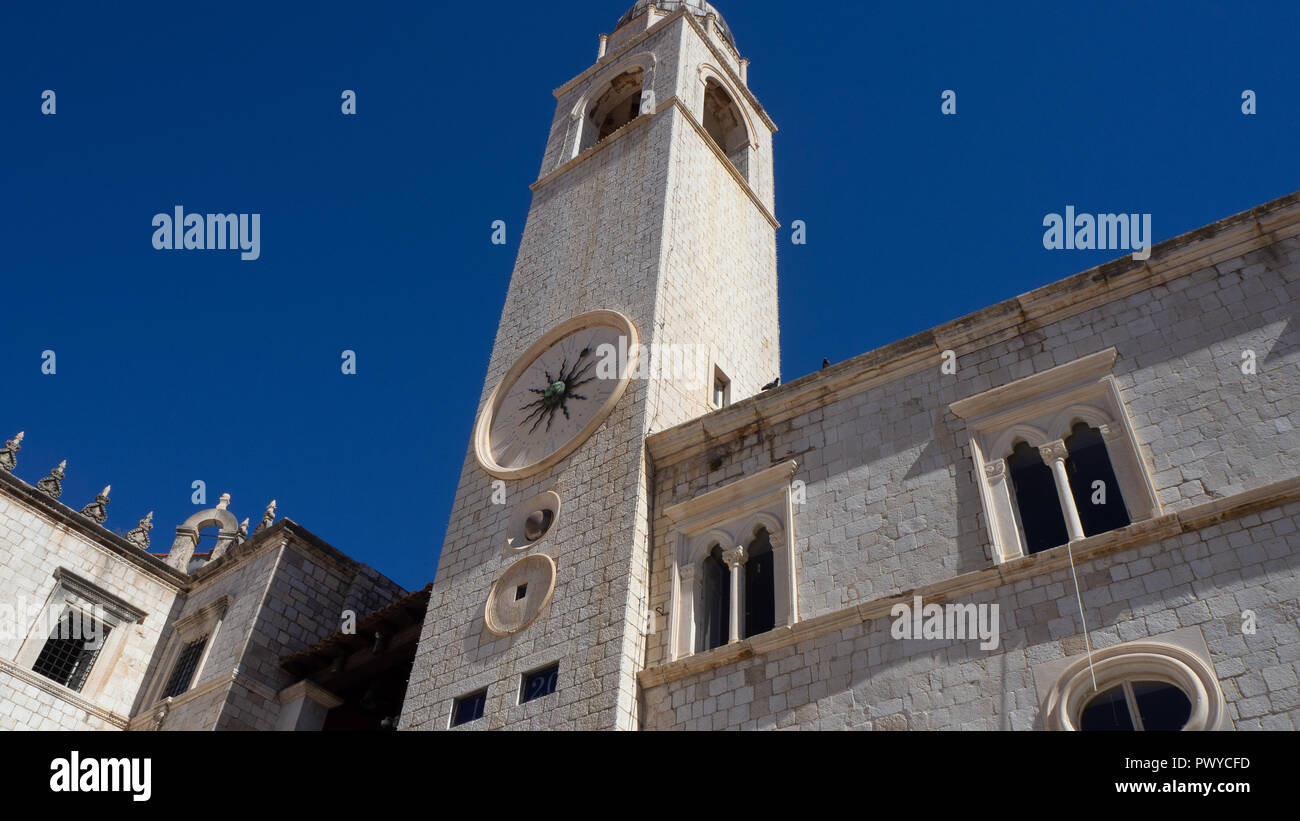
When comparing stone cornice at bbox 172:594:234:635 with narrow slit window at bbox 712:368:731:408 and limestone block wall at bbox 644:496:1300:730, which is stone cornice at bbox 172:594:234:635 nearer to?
narrow slit window at bbox 712:368:731:408

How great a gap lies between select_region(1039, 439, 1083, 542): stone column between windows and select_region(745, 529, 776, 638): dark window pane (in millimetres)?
3732

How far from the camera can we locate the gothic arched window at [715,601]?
1458 centimetres

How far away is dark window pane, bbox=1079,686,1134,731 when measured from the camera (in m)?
10.7

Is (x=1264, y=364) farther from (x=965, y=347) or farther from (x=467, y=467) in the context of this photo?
(x=467, y=467)

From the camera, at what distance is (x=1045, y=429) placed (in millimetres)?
13258

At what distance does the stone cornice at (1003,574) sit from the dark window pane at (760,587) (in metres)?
0.68

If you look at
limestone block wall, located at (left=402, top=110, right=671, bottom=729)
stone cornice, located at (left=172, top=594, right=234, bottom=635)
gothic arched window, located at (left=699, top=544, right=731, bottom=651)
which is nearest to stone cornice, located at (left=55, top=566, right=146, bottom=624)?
stone cornice, located at (left=172, top=594, right=234, bottom=635)

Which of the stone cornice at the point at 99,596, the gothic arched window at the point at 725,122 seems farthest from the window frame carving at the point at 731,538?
the stone cornice at the point at 99,596

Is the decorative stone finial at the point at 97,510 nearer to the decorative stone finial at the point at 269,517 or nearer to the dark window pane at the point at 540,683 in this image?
the decorative stone finial at the point at 269,517

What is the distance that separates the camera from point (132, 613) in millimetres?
23688

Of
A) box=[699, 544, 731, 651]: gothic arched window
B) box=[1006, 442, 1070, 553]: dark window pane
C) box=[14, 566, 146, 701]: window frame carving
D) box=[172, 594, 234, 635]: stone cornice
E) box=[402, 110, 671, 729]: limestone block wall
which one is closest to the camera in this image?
box=[1006, 442, 1070, 553]: dark window pane

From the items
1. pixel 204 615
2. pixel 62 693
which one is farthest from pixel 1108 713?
pixel 62 693

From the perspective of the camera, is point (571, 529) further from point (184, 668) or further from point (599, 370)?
point (184, 668)
